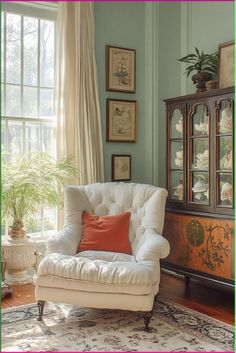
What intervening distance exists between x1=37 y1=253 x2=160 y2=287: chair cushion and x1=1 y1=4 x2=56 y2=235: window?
1.16 meters

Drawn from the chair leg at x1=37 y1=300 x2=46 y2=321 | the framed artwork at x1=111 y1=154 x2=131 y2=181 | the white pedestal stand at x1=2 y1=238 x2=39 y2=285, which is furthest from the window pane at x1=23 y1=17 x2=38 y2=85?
the chair leg at x1=37 y1=300 x2=46 y2=321

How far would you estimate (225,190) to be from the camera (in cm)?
307

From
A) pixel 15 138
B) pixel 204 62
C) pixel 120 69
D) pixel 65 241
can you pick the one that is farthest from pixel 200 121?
pixel 15 138

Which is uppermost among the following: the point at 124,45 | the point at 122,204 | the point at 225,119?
→ the point at 124,45

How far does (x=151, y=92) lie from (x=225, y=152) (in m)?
1.36

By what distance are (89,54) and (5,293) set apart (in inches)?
88.7

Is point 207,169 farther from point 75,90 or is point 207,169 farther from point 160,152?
→ point 75,90

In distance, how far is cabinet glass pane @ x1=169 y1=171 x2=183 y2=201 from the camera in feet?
11.4

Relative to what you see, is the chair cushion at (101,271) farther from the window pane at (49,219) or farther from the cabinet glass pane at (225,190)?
the window pane at (49,219)

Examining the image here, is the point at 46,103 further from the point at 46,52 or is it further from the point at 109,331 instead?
the point at 109,331

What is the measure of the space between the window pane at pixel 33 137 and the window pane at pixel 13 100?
0.55 ft

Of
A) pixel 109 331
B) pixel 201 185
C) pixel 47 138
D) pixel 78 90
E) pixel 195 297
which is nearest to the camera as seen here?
pixel 109 331

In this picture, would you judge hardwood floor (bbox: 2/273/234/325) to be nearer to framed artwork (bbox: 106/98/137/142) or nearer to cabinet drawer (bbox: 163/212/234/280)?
cabinet drawer (bbox: 163/212/234/280)

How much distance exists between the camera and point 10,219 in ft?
11.4
